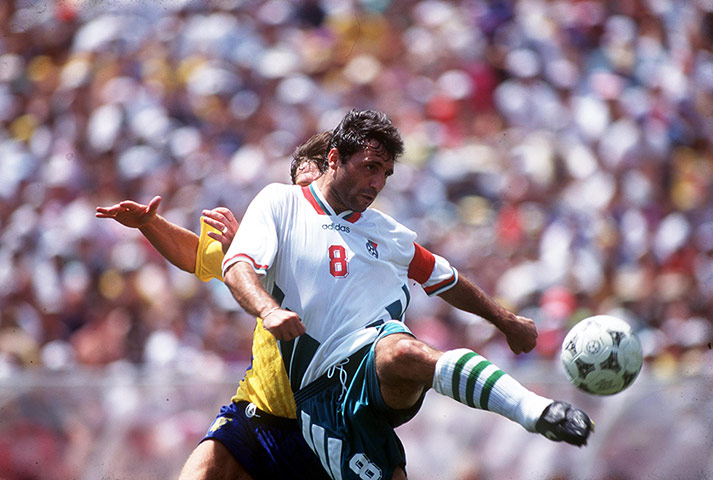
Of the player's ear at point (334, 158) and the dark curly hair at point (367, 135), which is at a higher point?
the dark curly hair at point (367, 135)

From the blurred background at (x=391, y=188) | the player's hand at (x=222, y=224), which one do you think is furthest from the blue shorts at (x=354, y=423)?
the blurred background at (x=391, y=188)

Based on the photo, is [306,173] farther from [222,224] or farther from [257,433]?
[257,433]

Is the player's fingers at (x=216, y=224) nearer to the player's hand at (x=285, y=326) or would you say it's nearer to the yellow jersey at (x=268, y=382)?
the yellow jersey at (x=268, y=382)

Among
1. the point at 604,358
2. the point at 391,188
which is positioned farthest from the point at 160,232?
the point at 391,188

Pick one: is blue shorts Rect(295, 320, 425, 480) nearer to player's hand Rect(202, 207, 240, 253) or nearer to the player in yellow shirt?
the player in yellow shirt

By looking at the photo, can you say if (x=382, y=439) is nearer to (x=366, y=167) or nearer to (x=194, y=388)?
(x=366, y=167)

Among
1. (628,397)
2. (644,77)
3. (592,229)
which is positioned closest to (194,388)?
(628,397)
